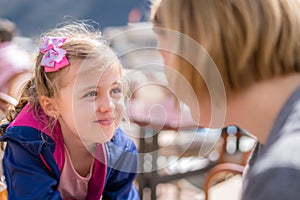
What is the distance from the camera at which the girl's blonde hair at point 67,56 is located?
164 centimetres

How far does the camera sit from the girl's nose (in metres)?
1.56

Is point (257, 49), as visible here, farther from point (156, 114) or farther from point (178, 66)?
point (156, 114)

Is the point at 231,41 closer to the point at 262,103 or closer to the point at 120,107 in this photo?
the point at 262,103

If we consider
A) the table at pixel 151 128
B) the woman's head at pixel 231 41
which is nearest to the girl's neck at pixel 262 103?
the woman's head at pixel 231 41

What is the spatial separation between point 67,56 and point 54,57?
0.04 m

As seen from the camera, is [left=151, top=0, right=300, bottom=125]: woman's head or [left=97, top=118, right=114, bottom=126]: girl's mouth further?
[left=97, top=118, right=114, bottom=126]: girl's mouth

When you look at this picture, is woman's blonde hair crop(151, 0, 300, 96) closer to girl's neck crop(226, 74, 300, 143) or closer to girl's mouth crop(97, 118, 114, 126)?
girl's neck crop(226, 74, 300, 143)

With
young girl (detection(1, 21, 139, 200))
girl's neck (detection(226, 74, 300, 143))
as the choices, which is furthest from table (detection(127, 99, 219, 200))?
girl's neck (detection(226, 74, 300, 143))

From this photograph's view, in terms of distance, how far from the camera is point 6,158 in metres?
1.63

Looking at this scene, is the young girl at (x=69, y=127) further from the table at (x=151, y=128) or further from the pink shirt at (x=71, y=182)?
the table at (x=151, y=128)

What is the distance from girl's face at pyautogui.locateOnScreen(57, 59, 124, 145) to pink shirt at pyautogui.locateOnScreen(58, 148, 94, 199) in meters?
0.09

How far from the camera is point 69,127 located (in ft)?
5.39

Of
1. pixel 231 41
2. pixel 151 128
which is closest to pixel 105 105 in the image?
pixel 231 41

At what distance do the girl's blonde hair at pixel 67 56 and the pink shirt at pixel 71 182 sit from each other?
0.49ft
